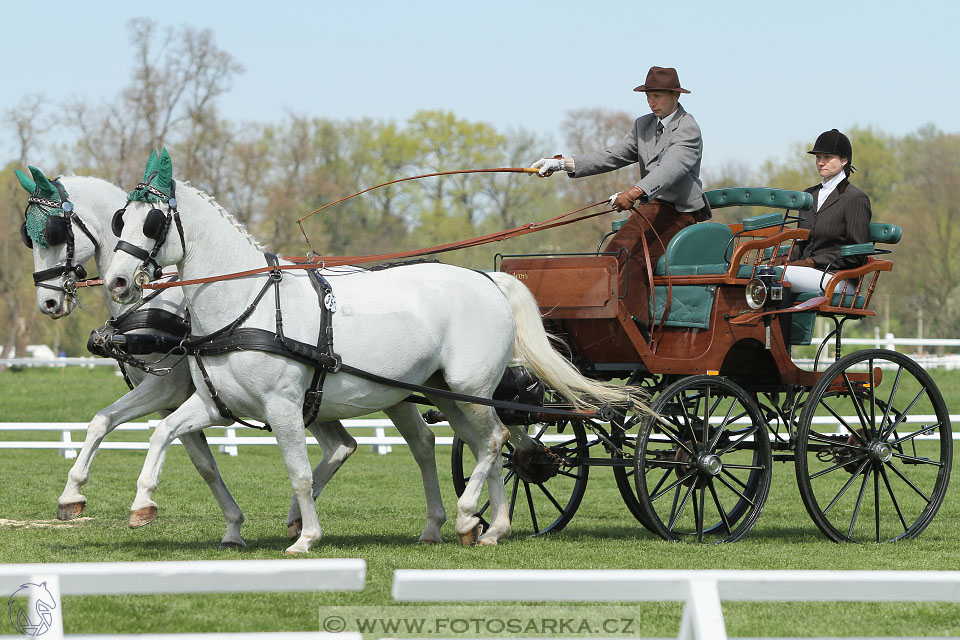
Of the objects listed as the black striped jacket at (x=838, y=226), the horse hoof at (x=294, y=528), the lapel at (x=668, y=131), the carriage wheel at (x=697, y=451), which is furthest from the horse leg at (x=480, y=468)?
the black striped jacket at (x=838, y=226)

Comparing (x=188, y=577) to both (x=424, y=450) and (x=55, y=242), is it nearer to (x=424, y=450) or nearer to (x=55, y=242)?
(x=55, y=242)

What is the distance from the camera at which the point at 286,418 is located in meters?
6.55

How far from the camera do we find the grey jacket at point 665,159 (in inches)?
298

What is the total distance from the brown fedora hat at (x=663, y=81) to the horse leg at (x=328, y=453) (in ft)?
9.76

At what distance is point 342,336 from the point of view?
6.76 m

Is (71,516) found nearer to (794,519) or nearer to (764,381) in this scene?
(764,381)

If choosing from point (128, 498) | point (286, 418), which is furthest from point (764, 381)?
point (128, 498)

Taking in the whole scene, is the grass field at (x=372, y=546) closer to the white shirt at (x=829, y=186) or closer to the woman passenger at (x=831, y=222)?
the woman passenger at (x=831, y=222)

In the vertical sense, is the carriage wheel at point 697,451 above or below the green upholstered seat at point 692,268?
below

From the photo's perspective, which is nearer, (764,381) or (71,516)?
(71,516)

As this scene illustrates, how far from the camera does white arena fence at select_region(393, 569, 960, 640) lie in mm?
3021

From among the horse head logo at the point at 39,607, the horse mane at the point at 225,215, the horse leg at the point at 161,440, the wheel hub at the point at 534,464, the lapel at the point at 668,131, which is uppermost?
the lapel at the point at 668,131

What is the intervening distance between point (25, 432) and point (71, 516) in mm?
14203

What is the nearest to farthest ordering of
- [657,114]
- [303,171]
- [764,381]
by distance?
[657,114] → [764,381] → [303,171]
